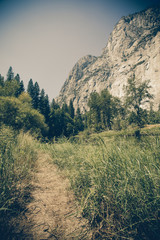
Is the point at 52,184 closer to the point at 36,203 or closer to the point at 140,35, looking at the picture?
the point at 36,203

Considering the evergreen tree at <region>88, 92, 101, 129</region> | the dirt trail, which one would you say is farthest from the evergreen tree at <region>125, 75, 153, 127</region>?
the dirt trail

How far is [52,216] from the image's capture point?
1743 millimetres

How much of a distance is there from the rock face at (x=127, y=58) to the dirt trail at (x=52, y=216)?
118 m

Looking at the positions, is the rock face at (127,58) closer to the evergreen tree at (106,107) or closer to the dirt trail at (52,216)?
the evergreen tree at (106,107)

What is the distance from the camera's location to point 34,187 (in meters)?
2.55

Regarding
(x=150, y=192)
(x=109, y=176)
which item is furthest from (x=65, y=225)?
(x=150, y=192)

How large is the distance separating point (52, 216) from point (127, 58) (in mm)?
184123

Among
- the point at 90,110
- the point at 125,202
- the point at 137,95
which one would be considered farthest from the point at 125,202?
the point at 90,110

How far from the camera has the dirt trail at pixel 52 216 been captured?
1404mm

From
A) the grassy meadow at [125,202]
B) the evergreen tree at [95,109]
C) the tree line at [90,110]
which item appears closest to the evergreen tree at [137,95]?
the tree line at [90,110]

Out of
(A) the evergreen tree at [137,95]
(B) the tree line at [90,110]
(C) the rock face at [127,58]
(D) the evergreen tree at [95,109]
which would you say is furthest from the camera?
(C) the rock face at [127,58]

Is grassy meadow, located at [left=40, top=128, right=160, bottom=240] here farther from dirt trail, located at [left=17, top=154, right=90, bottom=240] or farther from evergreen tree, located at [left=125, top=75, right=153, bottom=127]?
evergreen tree, located at [left=125, top=75, right=153, bottom=127]

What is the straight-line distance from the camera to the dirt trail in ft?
4.61

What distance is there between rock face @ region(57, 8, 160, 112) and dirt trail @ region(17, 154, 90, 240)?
11772 cm
